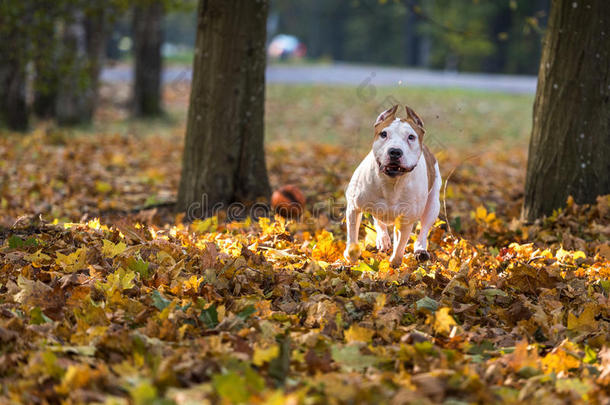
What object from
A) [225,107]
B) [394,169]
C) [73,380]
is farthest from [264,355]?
[225,107]

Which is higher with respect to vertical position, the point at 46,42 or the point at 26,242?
the point at 46,42

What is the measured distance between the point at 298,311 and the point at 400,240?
102 centimetres

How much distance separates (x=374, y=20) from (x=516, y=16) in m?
14.1

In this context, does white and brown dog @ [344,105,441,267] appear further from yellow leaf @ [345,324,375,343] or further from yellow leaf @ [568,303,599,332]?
yellow leaf @ [568,303,599,332]

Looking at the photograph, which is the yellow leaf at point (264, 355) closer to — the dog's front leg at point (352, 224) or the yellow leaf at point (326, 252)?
the dog's front leg at point (352, 224)

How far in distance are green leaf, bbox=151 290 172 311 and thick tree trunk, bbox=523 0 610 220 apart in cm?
390

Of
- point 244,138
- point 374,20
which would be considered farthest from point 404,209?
point 374,20

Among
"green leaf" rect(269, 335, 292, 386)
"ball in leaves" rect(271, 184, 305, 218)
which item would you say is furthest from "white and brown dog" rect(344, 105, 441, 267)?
"ball in leaves" rect(271, 184, 305, 218)

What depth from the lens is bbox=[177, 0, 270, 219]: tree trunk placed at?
6172 mm

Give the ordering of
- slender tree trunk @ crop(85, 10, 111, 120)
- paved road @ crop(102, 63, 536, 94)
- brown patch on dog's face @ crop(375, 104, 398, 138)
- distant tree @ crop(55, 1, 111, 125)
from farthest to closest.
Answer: paved road @ crop(102, 63, 536, 94) < slender tree trunk @ crop(85, 10, 111, 120) < distant tree @ crop(55, 1, 111, 125) < brown patch on dog's face @ crop(375, 104, 398, 138)

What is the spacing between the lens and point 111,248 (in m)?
4.43

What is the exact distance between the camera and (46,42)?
1086cm

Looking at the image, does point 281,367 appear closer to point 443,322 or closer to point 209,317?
point 209,317

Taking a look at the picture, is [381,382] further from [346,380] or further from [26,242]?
[26,242]
